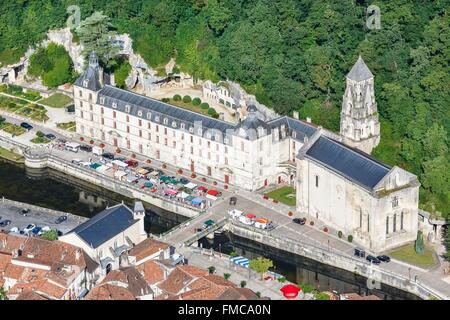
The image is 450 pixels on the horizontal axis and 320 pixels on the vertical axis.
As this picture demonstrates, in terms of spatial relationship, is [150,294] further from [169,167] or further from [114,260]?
[169,167]

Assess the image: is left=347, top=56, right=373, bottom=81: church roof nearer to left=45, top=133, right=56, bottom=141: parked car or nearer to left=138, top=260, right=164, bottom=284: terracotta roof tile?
left=138, top=260, right=164, bottom=284: terracotta roof tile

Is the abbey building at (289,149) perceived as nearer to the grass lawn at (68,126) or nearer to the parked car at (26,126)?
the grass lawn at (68,126)

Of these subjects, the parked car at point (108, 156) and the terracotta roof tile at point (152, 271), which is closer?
the terracotta roof tile at point (152, 271)

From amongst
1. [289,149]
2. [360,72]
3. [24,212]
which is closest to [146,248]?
[24,212]

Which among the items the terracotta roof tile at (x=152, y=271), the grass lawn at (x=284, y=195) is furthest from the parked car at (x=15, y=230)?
the grass lawn at (x=284, y=195)

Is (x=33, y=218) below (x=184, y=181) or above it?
below

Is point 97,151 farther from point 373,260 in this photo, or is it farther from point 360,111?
point 373,260

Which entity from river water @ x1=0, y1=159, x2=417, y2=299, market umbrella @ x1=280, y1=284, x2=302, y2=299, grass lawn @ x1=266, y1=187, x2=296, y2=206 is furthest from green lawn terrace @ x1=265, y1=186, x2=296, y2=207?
market umbrella @ x1=280, y1=284, x2=302, y2=299
